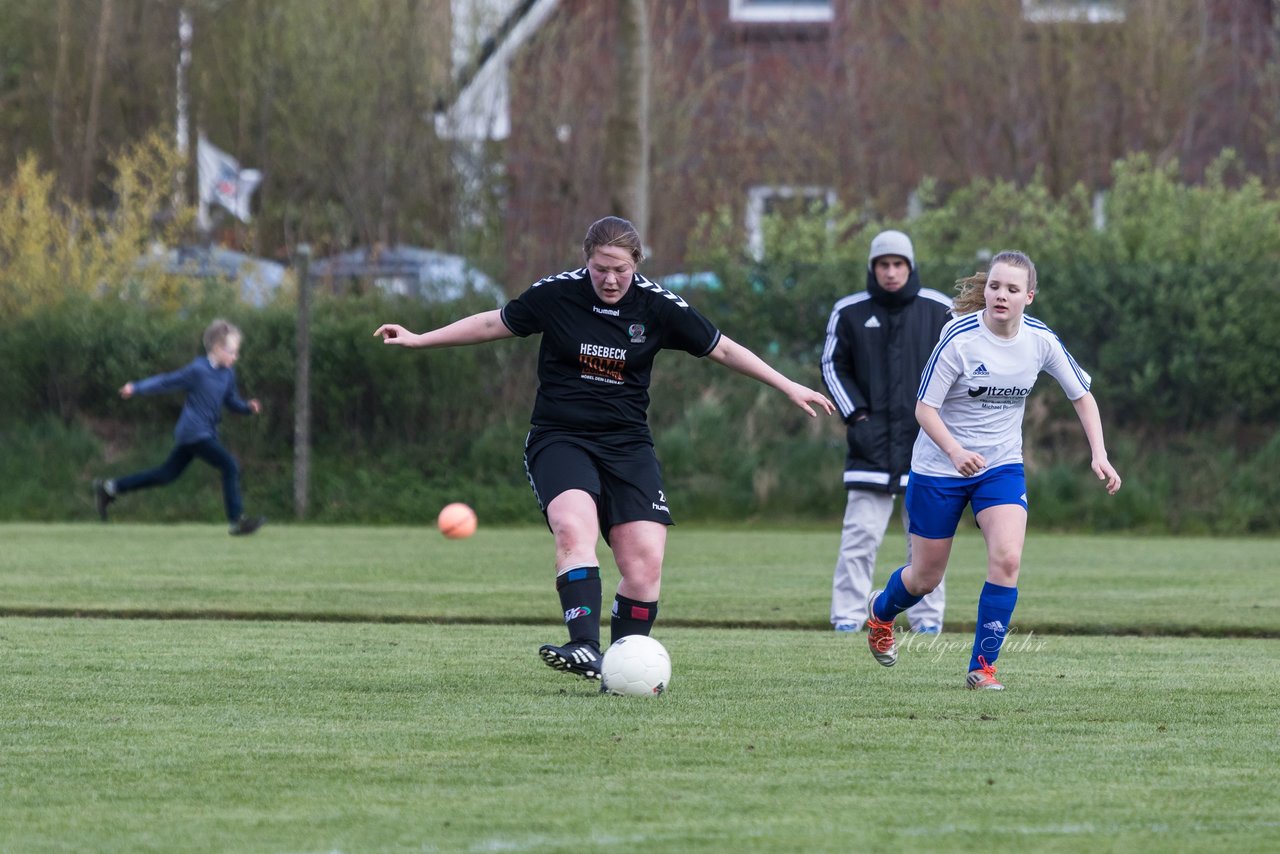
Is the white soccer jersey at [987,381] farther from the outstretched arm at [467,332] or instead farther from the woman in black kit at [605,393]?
the outstretched arm at [467,332]

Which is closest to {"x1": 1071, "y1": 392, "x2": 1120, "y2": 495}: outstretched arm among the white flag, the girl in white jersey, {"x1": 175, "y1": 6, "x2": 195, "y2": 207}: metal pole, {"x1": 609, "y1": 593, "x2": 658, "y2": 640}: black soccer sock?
the girl in white jersey

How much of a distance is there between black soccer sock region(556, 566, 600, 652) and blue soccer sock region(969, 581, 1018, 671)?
1.56m

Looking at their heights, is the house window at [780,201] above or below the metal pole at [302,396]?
above

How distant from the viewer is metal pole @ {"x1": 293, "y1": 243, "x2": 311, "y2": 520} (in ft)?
67.3

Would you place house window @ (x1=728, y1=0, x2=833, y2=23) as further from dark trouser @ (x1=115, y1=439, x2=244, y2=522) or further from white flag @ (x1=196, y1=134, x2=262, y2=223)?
dark trouser @ (x1=115, y1=439, x2=244, y2=522)

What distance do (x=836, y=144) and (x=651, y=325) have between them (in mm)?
19105

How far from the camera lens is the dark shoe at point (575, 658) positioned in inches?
295

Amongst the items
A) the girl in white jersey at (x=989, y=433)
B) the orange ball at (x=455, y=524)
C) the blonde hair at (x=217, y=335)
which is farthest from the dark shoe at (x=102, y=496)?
the girl in white jersey at (x=989, y=433)

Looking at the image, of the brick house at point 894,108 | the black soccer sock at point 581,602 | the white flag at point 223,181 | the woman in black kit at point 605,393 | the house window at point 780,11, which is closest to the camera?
the black soccer sock at point 581,602

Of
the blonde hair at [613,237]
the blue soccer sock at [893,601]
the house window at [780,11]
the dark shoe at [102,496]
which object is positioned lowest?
the dark shoe at [102,496]

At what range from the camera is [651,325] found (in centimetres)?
800

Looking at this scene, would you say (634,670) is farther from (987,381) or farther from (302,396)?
A: (302,396)

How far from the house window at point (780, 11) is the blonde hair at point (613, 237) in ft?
70.8

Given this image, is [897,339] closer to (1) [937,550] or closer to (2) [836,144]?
(1) [937,550]
